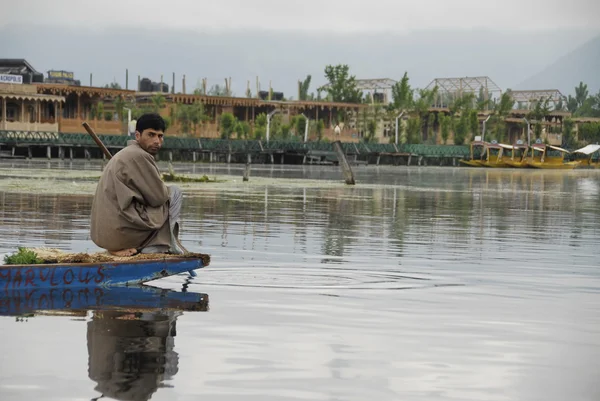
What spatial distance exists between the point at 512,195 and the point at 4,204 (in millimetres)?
18017

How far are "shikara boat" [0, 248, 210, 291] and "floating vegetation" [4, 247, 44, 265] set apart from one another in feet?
0.57

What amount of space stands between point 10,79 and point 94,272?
6763 cm

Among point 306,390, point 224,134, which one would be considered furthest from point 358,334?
point 224,134

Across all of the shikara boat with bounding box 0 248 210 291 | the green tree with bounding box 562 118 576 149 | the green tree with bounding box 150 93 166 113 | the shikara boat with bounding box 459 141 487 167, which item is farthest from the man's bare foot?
the green tree with bounding box 562 118 576 149

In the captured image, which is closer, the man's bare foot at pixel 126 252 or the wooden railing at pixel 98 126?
the man's bare foot at pixel 126 252

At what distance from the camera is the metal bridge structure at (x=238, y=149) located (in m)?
72.1

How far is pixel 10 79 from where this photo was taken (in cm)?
7456

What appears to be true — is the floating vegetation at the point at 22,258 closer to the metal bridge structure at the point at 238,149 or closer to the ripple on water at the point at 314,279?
the ripple on water at the point at 314,279

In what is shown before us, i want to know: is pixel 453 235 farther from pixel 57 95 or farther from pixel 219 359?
pixel 57 95

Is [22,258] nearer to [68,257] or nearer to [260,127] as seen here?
[68,257]

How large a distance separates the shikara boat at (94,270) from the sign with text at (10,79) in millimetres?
66262

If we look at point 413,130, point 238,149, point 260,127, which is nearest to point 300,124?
point 260,127

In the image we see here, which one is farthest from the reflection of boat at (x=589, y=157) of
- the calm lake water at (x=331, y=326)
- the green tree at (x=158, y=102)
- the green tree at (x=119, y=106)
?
the calm lake water at (x=331, y=326)

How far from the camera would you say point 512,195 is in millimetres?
35844
